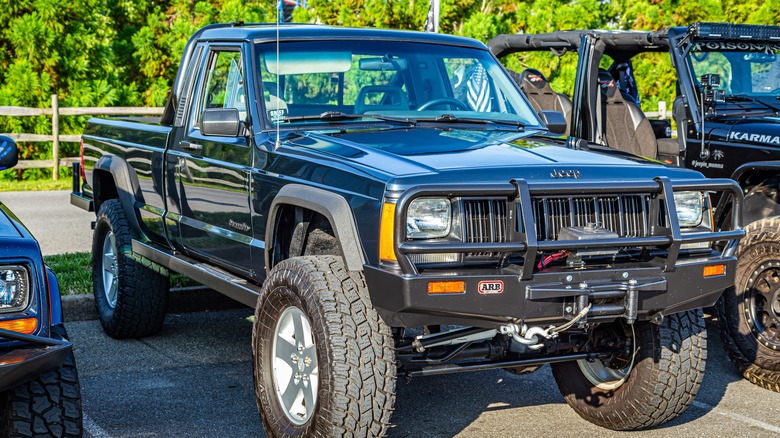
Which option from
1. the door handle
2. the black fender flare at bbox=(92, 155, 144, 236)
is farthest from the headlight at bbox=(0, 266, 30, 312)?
the black fender flare at bbox=(92, 155, 144, 236)

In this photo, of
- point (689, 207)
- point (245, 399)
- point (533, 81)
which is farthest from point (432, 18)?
point (689, 207)

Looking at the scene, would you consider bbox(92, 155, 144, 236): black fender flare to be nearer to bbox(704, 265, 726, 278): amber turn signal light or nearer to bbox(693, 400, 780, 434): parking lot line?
bbox(693, 400, 780, 434): parking lot line

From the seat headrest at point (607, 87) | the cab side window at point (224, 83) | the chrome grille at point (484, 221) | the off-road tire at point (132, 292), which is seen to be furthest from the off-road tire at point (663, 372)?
the seat headrest at point (607, 87)

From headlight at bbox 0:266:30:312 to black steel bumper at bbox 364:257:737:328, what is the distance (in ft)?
4.36

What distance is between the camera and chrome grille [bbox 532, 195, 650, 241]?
14.1 ft

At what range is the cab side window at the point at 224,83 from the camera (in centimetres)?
580

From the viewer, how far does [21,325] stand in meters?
3.69

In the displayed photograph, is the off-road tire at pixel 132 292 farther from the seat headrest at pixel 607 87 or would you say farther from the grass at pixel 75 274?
the seat headrest at pixel 607 87

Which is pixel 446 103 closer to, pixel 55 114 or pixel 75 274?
pixel 75 274

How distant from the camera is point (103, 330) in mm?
7188

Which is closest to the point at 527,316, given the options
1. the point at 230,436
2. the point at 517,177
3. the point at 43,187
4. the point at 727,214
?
the point at 517,177

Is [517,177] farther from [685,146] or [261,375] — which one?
[685,146]

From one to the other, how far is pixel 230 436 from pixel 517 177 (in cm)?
192

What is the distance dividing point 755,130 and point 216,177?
3.60 meters
